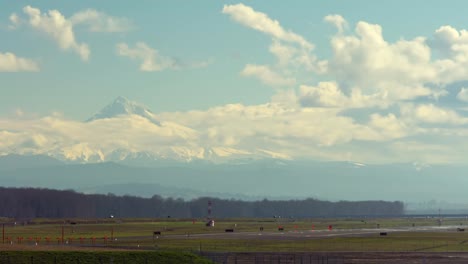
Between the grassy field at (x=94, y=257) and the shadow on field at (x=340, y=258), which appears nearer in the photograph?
the grassy field at (x=94, y=257)

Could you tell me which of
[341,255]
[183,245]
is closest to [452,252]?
[341,255]

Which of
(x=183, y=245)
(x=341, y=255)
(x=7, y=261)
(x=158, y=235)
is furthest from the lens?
(x=158, y=235)

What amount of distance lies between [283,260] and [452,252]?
33219mm

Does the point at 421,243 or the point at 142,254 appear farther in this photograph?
the point at 421,243

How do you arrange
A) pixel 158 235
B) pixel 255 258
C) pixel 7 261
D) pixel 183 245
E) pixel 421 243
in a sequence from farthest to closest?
1. pixel 158 235
2. pixel 421 243
3. pixel 183 245
4. pixel 255 258
5. pixel 7 261

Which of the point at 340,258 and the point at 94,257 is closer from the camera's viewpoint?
the point at 94,257

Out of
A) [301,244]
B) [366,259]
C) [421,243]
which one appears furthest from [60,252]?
[421,243]

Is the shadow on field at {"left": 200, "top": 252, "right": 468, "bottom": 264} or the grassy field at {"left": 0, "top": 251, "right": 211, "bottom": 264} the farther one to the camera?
the shadow on field at {"left": 200, "top": 252, "right": 468, "bottom": 264}

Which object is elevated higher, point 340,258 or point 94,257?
point 94,257

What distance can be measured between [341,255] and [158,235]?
7091 cm

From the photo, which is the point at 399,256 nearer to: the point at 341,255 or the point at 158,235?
the point at 341,255

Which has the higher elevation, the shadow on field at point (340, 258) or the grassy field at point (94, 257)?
the grassy field at point (94, 257)

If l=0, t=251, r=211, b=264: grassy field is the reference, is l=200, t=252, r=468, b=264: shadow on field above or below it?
below

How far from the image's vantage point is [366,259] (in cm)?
10775
